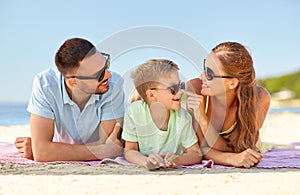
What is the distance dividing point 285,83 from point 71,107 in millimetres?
26189

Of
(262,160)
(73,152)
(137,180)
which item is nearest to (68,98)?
(73,152)

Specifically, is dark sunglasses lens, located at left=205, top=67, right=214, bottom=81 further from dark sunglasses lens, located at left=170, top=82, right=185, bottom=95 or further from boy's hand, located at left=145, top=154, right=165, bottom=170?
boy's hand, located at left=145, top=154, right=165, bottom=170

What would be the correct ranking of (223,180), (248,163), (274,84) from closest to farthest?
1. (223,180)
2. (248,163)
3. (274,84)

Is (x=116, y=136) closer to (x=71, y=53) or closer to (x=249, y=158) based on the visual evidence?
(x=71, y=53)

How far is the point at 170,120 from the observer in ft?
13.3

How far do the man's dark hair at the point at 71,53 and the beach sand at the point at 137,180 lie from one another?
2.85 feet

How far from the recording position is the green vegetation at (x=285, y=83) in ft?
91.2

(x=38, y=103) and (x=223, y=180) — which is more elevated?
(x=38, y=103)

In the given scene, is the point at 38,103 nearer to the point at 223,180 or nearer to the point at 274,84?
the point at 223,180

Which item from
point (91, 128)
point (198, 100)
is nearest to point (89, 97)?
point (91, 128)

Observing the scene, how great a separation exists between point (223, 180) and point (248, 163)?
0.68 meters

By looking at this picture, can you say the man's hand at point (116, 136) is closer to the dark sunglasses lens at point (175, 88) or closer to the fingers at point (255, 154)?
the dark sunglasses lens at point (175, 88)

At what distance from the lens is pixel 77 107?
4211mm

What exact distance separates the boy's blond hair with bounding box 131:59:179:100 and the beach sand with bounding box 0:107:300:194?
27.8 inches
